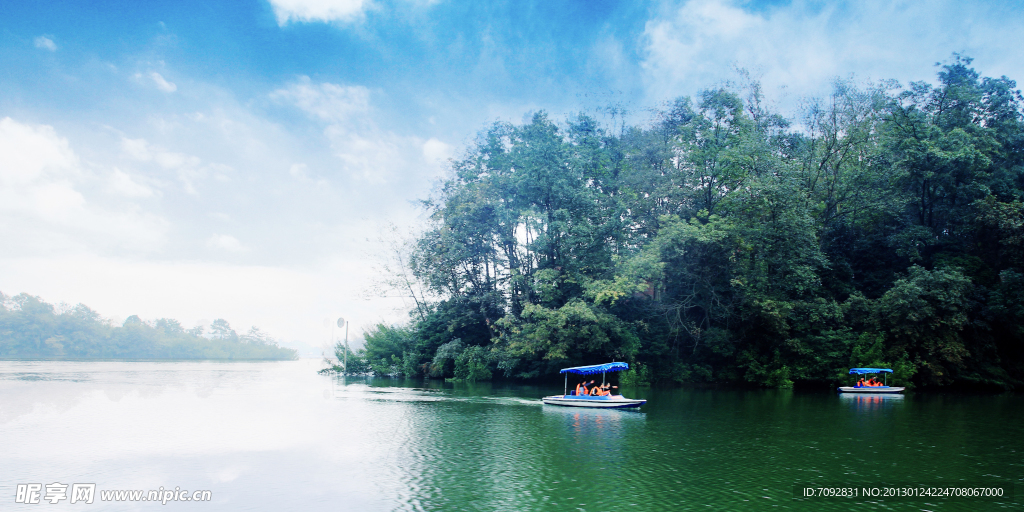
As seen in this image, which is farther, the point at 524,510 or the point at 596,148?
the point at 596,148

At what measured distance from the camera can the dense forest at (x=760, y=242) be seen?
32.8 metres

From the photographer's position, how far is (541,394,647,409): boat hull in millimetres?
23109

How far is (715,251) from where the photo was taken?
35125mm

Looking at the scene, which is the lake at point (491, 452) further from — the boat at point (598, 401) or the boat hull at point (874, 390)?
the boat hull at point (874, 390)

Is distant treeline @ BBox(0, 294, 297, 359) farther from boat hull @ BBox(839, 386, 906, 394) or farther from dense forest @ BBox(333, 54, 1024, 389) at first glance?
boat hull @ BBox(839, 386, 906, 394)

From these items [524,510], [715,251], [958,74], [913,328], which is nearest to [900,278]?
[913,328]

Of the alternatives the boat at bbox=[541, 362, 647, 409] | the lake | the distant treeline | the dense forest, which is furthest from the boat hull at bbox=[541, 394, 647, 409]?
the distant treeline

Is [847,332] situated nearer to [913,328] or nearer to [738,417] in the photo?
[913,328]

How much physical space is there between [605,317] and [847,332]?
48.4 feet

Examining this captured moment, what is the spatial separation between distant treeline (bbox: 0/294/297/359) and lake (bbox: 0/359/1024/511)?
263ft

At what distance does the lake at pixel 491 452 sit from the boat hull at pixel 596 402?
1.45 ft

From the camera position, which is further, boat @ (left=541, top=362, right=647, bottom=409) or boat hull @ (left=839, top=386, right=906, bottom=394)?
boat hull @ (left=839, top=386, right=906, bottom=394)

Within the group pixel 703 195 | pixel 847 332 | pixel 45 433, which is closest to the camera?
pixel 45 433

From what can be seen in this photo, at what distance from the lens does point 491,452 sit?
1417 centimetres
